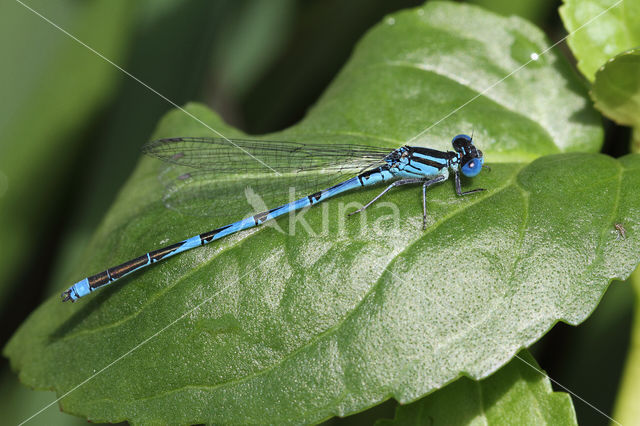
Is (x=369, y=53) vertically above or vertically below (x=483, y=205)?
above

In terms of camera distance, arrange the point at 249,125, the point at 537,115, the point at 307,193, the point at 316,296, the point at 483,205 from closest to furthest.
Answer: the point at 316,296, the point at 483,205, the point at 537,115, the point at 307,193, the point at 249,125

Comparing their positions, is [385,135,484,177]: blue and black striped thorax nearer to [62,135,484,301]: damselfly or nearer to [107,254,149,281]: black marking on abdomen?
[62,135,484,301]: damselfly

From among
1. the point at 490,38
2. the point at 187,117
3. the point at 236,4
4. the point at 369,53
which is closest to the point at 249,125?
the point at 236,4

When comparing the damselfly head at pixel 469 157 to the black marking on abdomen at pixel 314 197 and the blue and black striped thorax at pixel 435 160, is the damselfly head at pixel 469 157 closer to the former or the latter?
the blue and black striped thorax at pixel 435 160

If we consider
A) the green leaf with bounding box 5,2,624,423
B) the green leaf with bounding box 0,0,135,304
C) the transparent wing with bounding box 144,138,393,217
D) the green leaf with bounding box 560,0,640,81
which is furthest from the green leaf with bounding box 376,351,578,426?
the green leaf with bounding box 0,0,135,304

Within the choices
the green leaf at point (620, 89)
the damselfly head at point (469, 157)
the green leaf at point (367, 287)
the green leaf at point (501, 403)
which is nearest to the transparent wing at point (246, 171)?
the green leaf at point (367, 287)

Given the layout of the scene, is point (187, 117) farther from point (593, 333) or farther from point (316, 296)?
point (593, 333)

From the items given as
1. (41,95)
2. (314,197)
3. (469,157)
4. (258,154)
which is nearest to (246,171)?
(258,154)

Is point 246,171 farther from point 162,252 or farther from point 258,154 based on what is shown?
point 162,252
